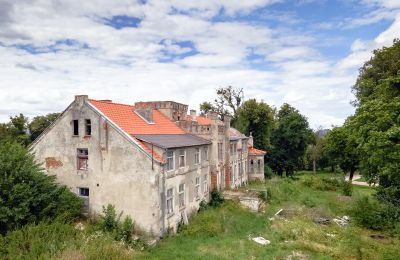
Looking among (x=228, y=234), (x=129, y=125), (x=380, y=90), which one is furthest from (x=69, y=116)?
(x=380, y=90)

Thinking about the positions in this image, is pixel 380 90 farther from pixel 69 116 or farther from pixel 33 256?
pixel 33 256

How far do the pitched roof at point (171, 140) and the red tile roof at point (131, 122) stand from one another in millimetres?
656

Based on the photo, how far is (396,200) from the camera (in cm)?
2398

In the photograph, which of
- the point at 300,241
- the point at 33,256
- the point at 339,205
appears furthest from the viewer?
the point at 339,205

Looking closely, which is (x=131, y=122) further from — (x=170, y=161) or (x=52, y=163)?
(x=52, y=163)

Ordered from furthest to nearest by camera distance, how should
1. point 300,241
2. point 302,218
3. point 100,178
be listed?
point 302,218, point 100,178, point 300,241

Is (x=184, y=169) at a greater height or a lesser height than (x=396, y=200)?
greater

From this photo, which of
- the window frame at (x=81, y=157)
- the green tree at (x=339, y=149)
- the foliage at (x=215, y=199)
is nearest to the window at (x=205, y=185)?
the foliage at (x=215, y=199)

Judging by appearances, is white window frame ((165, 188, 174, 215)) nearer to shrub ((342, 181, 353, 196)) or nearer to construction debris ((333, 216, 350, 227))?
construction debris ((333, 216, 350, 227))

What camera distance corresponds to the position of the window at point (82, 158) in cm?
2331

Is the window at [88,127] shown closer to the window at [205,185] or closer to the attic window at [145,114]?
the attic window at [145,114]

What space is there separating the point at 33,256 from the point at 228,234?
1219 centimetres

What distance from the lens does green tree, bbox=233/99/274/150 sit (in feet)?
176

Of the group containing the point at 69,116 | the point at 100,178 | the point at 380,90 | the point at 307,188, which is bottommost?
the point at 307,188
